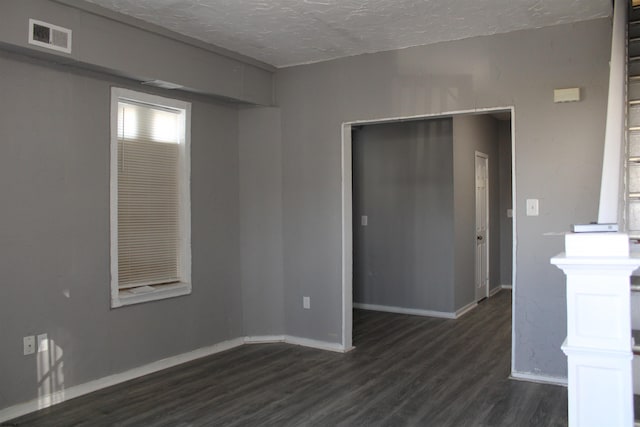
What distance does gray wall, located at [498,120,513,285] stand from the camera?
28.3 ft

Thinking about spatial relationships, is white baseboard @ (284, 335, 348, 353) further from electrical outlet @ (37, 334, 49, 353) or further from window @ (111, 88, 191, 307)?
electrical outlet @ (37, 334, 49, 353)

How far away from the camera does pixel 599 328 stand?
1.96 metres

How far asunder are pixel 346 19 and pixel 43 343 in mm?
3047

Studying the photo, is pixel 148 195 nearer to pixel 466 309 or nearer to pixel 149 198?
pixel 149 198

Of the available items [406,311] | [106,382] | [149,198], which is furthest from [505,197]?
[106,382]

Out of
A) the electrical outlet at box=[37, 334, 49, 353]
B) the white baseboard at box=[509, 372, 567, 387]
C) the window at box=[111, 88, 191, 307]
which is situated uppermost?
the window at box=[111, 88, 191, 307]

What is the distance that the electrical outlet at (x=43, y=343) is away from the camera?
11.6ft

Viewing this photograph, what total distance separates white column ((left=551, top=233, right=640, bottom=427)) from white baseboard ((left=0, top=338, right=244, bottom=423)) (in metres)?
3.18

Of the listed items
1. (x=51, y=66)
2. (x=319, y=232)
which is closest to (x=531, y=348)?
(x=319, y=232)

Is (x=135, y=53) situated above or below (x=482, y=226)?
above

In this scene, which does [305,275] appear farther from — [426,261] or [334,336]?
[426,261]

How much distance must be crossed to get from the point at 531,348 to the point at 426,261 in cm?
253

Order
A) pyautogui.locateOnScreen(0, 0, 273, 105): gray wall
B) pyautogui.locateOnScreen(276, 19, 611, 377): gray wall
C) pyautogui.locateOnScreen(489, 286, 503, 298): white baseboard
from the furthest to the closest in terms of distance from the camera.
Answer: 1. pyautogui.locateOnScreen(489, 286, 503, 298): white baseboard
2. pyautogui.locateOnScreen(276, 19, 611, 377): gray wall
3. pyautogui.locateOnScreen(0, 0, 273, 105): gray wall

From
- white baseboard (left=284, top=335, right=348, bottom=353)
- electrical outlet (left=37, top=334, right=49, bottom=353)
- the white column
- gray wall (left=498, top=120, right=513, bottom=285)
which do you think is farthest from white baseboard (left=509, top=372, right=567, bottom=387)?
gray wall (left=498, top=120, right=513, bottom=285)
